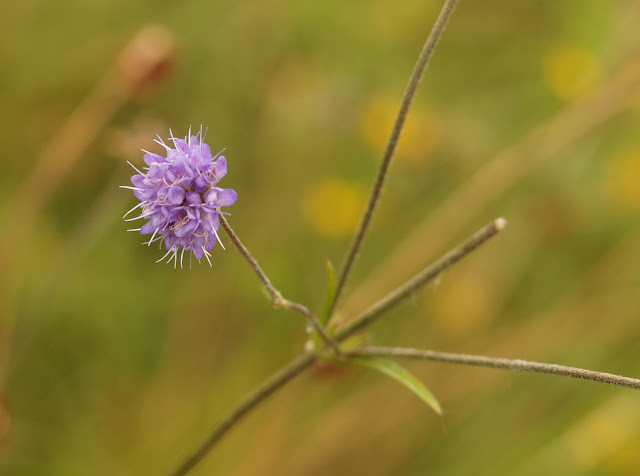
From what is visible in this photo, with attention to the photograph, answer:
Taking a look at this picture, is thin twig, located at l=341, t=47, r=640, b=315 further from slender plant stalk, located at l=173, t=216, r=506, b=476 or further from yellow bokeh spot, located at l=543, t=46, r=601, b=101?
slender plant stalk, located at l=173, t=216, r=506, b=476

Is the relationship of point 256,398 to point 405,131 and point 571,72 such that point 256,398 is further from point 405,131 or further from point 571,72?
point 571,72

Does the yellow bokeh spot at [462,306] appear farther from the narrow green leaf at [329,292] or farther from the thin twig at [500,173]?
the narrow green leaf at [329,292]

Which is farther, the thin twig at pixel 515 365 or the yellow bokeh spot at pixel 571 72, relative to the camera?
the yellow bokeh spot at pixel 571 72

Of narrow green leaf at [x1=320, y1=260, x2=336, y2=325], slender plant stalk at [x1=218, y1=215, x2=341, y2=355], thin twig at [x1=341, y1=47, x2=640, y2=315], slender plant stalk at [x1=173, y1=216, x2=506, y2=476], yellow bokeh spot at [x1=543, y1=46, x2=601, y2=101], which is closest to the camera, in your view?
slender plant stalk at [x1=218, y1=215, x2=341, y2=355]

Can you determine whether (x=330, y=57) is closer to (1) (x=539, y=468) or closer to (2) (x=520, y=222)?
(2) (x=520, y=222)

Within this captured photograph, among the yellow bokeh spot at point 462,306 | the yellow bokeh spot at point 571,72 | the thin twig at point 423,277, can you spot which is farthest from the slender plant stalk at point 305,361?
the yellow bokeh spot at point 571,72

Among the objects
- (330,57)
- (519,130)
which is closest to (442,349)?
(519,130)

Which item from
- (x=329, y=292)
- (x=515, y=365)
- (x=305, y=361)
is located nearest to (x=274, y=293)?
(x=329, y=292)

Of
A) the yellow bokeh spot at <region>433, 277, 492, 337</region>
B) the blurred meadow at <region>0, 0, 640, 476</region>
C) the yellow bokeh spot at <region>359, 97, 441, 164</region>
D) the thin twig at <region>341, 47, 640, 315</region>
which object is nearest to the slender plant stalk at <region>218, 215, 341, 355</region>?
the blurred meadow at <region>0, 0, 640, 476</region>
